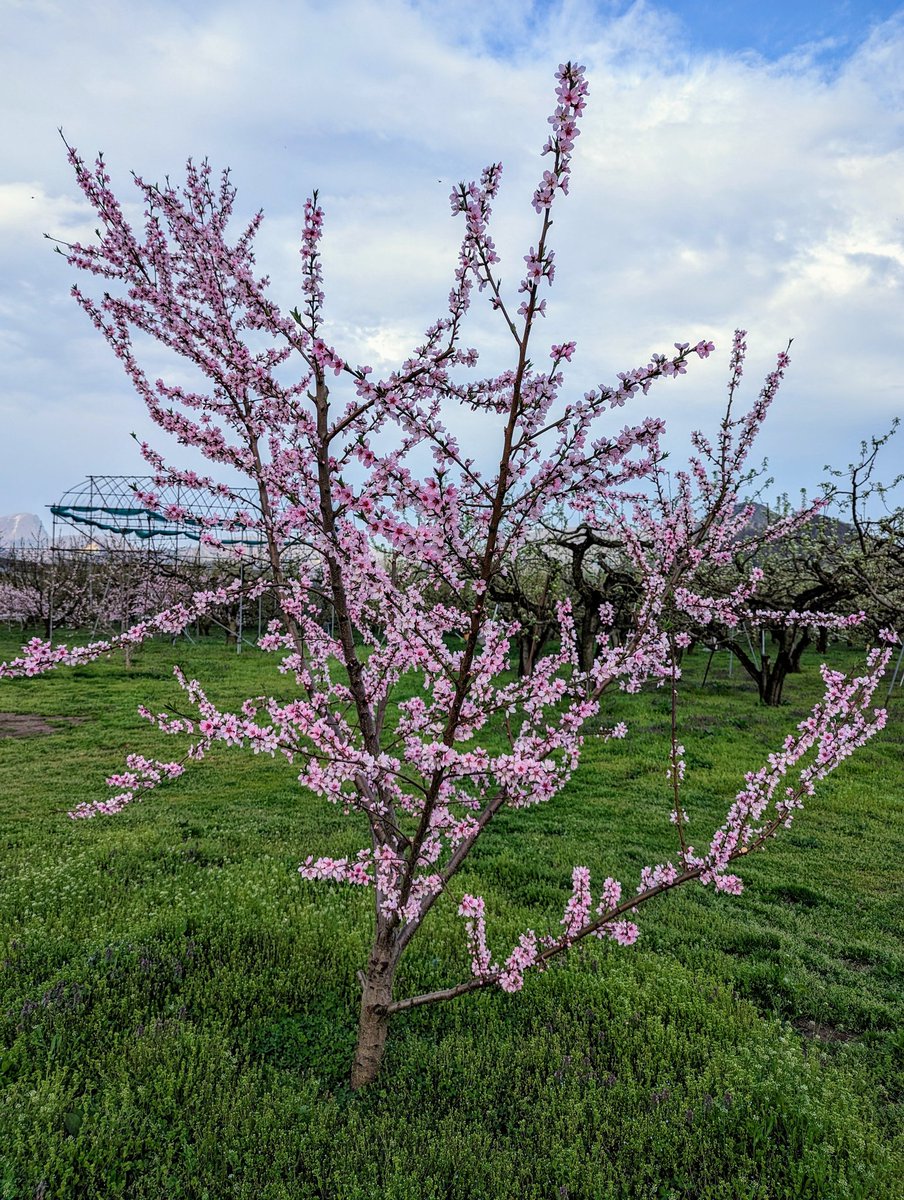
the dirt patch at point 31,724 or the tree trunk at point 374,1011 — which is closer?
the tree trunk at point 374,1011

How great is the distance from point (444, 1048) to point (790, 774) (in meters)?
8.97

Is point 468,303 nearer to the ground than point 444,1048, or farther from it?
farther from it

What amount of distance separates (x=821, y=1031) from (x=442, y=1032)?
9.66 ft

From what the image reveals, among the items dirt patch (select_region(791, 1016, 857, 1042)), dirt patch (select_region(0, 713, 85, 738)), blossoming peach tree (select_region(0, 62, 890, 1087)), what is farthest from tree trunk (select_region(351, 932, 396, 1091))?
dirt patch (select_region(0, 713, 85, 738))

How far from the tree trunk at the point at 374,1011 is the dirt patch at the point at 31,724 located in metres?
12.7

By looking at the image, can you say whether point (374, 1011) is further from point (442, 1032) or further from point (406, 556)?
point (406, 556)

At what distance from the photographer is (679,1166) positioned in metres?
3.71

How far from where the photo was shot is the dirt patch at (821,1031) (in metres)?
4.98

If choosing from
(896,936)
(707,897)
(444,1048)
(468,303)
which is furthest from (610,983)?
(468,303)

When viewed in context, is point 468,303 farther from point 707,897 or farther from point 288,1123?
Answer: point 707,897

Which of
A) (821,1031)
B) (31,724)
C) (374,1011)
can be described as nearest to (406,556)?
(374,1011)

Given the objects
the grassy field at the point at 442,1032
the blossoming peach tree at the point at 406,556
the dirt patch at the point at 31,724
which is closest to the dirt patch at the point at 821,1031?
the grassy field at the point at 442,1032

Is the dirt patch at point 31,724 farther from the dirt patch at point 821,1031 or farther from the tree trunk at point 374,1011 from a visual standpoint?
the dirt patch at point 821,1031

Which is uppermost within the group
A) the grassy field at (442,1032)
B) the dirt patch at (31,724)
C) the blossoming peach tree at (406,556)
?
the blossoming peach tree at (406,556)
